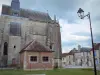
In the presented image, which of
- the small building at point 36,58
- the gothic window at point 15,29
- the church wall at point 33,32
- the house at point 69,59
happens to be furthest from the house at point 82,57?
the small building at point 36,58

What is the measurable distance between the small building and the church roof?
14.1 metres

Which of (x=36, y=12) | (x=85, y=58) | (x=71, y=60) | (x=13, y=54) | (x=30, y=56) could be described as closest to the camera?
(x=30, y=56)

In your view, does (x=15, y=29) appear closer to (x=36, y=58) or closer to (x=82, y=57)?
(x=36, y=58)

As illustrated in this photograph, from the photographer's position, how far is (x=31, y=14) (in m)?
43.5

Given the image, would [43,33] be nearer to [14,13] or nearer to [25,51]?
[14,13]

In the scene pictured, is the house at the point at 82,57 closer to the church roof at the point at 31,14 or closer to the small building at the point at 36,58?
the church roof at the point at 31,14

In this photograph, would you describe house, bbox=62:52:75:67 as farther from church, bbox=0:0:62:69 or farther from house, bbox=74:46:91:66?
church, bbox=0:0:62:69

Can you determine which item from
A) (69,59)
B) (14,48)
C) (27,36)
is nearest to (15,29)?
(27,36)

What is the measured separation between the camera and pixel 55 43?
42719 millimetres

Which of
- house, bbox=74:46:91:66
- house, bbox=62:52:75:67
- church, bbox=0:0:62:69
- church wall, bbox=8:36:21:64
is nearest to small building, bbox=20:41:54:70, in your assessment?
church, bbox=0:0:62:69

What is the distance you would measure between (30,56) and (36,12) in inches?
788

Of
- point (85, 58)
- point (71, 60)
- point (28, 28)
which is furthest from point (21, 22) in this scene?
point (71, 60)

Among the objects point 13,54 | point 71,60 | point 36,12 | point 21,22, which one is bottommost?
point 71,60

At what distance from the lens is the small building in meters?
28.5
